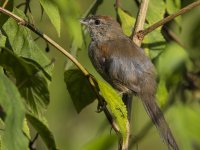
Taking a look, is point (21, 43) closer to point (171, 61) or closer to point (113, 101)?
point (113, 101)

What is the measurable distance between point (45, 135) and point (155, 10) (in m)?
2.35

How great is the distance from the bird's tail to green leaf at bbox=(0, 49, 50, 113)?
80 cm

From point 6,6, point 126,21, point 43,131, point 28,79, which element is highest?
point 6,6

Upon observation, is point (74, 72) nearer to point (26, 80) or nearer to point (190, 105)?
point (26, 80)

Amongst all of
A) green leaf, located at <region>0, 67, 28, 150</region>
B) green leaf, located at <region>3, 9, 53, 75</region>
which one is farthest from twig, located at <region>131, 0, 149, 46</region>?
green leaf, located at <region>0, 67, 28, 150</region>

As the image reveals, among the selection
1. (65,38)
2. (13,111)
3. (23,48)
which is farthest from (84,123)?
(13,111)

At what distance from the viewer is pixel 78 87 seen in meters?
3.21

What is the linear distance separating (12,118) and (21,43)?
173cm

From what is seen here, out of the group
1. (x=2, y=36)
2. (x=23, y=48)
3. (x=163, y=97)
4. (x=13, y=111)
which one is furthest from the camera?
(x=163, y=97)

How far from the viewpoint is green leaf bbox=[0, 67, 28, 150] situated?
4.95 feet

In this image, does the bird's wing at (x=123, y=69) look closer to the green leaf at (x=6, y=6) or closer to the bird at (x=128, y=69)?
the bird at (x=128, y=69)

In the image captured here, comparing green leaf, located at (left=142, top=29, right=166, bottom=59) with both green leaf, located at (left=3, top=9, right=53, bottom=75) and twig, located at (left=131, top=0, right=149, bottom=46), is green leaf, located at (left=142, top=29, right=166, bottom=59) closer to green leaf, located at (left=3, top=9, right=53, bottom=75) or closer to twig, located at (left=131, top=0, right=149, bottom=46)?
twig, located at (left=131, top=0, right=149, bottom=46)

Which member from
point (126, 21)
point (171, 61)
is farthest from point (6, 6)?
point (171, 61)

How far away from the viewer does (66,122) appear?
20.0 feet
